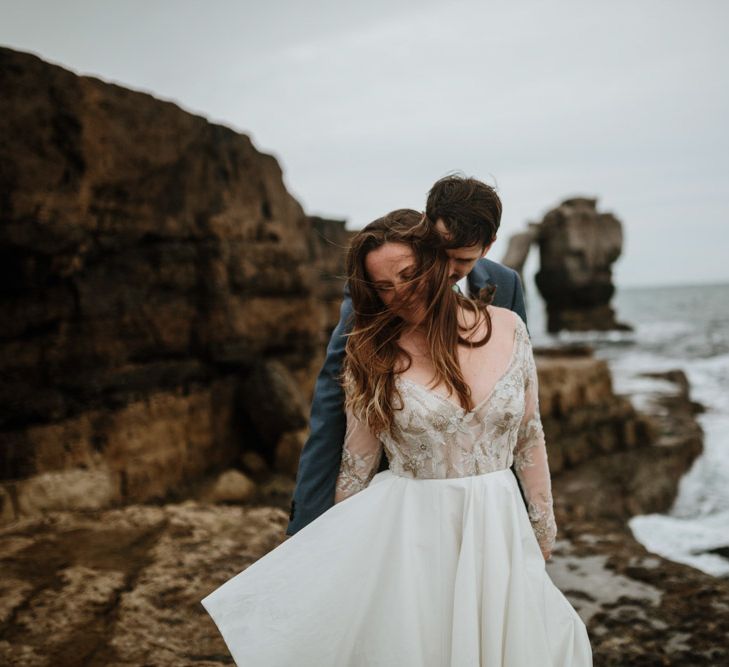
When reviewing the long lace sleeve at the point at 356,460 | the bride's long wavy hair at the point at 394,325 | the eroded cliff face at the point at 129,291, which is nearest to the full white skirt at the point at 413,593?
the long lace sleeve at the point at 356,460

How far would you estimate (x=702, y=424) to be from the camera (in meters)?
15.1

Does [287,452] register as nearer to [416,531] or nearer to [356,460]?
[356,460]

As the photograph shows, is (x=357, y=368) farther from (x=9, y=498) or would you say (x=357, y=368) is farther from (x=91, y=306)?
(x=91, y=306)

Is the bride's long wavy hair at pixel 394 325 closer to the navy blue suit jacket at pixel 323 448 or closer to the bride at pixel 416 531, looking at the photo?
the bride at pixel 416 531

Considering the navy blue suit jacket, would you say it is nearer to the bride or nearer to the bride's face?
the bride

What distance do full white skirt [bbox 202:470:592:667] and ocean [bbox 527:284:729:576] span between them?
4530 millimetres

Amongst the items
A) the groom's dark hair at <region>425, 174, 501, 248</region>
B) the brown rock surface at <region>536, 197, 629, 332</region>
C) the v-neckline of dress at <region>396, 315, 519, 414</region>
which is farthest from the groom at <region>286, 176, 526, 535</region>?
the brown rock surface at <region>536, 197, 629, 332</region>

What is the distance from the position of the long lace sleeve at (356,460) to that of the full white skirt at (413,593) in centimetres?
15

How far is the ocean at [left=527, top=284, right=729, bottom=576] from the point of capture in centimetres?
730

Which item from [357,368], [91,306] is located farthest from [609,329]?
[357,368]

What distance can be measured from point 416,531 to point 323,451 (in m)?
0.44

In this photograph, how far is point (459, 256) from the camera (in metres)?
1.86

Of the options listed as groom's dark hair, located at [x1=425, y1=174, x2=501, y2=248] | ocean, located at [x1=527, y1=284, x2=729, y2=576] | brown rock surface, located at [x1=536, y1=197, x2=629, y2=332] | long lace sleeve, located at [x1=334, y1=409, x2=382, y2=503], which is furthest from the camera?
brown rock surface, located at [x1=536, y1=197, x2=629, y2=332]

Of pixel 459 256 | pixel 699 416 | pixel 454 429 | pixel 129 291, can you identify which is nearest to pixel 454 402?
pixel 454 429
